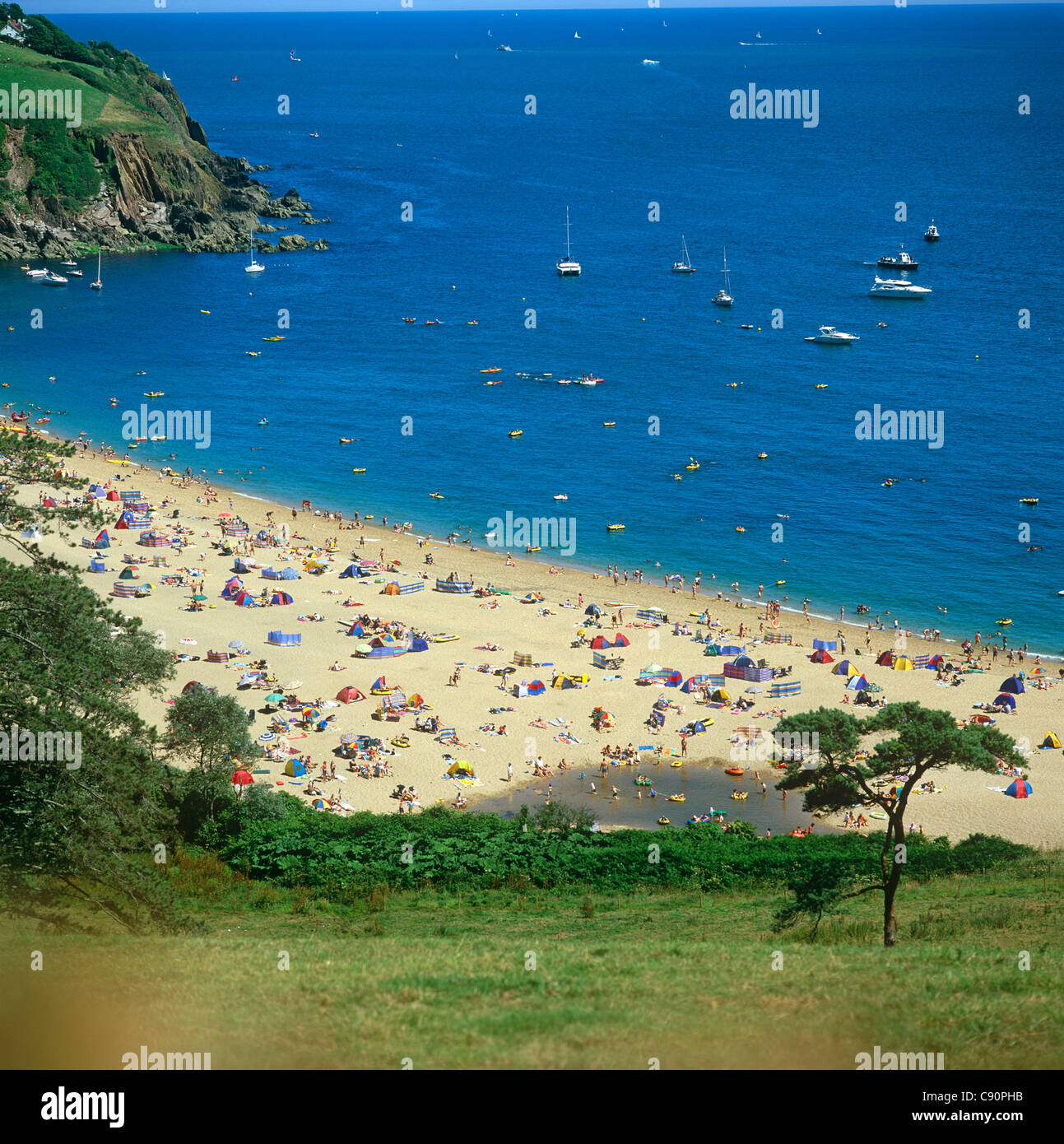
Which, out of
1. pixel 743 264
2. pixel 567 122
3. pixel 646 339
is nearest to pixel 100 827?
pixel 646 339

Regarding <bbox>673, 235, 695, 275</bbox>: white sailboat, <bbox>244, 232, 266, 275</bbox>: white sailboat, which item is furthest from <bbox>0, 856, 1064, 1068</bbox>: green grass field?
<bbox>244, 232, 266, 275</bbox>: white sailboat

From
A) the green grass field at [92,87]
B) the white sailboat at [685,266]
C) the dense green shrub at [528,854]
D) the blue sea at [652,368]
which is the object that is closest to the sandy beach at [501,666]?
the dense green shrub at [528,854]

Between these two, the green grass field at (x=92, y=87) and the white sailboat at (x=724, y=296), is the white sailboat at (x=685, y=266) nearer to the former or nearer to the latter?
the white sailboat at (x=724, y=296)

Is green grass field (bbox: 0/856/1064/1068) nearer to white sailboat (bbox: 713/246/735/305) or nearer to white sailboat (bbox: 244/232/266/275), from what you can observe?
white sailboat (bbox: 713/246/735/305)

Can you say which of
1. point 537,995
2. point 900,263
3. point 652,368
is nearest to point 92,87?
point 652,368

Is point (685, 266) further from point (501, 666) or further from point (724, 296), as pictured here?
point (501, 666)
